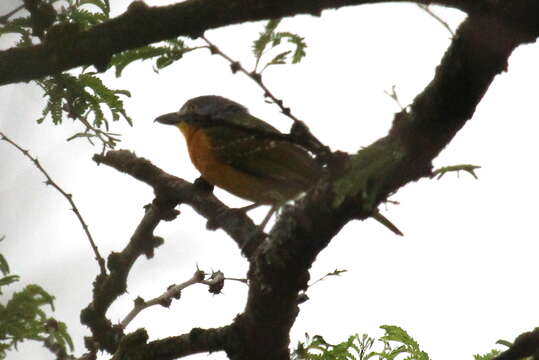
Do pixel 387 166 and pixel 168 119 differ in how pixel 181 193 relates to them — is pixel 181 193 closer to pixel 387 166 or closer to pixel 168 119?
pixel 387 166

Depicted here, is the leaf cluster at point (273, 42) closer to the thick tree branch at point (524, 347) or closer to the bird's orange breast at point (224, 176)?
the thick tree branch at point (524, 347)

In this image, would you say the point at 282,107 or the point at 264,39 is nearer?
the point at 282,107

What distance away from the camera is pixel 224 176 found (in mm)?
6047

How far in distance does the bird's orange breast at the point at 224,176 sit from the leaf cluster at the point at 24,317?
2.47 metres

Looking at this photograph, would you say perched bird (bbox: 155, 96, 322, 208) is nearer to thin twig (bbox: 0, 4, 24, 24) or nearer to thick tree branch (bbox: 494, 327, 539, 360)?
thin twig (bbox: 0, 4, 24, 24)

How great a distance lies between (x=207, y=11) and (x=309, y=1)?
254 mm

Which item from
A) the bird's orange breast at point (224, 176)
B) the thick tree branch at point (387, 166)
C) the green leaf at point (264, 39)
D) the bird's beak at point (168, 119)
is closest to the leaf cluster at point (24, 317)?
the thick tree branch at point (387, 166)

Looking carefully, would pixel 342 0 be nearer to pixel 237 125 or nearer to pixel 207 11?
pixel 207 11

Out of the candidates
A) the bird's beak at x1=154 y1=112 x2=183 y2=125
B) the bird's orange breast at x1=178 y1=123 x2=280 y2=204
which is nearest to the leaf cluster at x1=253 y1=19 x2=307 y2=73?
the bird's orange breast at x1=178 y1=123 x2=280 y2=204

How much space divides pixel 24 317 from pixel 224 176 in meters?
2.95

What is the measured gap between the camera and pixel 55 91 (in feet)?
11.9

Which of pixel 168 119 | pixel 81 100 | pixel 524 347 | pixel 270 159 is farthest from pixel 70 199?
pixel 168 119

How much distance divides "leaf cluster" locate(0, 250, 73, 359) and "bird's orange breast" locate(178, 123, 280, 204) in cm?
247

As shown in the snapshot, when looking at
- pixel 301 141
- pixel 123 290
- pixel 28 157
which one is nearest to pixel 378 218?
pixel 123 290
